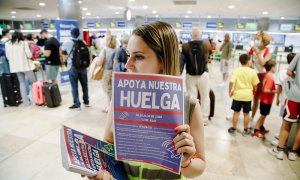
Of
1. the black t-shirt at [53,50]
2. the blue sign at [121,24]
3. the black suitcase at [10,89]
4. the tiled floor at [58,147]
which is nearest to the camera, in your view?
the tiled floor at [58,147]

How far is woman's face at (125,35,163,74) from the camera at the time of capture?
810 mm

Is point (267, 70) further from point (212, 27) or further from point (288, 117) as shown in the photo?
point (212, 27)

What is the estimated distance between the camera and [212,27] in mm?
18000

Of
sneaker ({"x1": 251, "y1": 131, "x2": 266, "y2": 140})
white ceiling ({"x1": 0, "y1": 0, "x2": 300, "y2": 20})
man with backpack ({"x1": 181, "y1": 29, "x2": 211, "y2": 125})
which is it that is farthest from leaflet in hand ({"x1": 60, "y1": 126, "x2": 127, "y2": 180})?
white ceiling ({"x1": 0, "y1": 0, "x2": 300, "y2": 20})

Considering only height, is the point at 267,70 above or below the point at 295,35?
below

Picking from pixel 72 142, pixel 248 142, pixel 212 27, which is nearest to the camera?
pixel 72 142

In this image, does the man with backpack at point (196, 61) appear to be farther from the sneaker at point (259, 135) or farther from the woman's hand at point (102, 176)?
the woman's hand at point (102, 176)

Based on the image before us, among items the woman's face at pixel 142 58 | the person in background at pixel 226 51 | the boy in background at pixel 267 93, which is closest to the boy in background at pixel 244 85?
the boy in background at pixel 267 93

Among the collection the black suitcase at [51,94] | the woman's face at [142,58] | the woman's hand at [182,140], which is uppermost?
the woman's face at [142,58]

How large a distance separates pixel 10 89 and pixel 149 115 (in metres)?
5.39

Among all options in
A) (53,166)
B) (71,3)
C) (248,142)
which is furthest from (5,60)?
(248,142)

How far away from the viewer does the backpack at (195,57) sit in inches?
134

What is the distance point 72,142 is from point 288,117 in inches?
117

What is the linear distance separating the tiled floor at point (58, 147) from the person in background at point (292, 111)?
5.2 inches
